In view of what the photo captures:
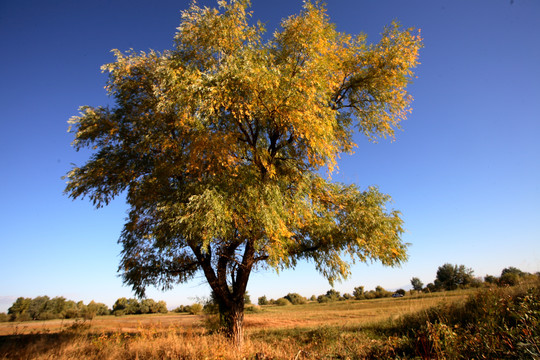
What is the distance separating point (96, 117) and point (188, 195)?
6.32 metres

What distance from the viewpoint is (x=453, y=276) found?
3328 centimetres

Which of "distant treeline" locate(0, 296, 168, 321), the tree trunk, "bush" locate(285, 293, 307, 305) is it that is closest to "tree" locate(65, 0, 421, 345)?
the tree trunk

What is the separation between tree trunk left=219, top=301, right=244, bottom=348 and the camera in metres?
9.42

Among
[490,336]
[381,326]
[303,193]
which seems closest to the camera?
[490,336]

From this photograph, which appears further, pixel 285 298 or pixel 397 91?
pixel 285 298

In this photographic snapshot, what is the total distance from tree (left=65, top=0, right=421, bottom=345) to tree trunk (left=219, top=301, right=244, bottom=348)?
1.9 inches

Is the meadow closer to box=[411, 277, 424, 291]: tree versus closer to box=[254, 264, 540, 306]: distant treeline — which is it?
box=[254, 264, 540, 306]: distant treeline

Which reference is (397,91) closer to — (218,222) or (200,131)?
(200,131)

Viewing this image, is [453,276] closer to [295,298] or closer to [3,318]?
[295,298]

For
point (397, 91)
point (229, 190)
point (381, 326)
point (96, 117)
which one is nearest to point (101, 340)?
point (229, 190)

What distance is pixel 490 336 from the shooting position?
288 cm

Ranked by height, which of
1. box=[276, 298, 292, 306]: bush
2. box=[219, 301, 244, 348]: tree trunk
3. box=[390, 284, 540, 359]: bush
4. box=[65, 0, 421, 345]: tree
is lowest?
box=[276, 298, 292, 306]: bush

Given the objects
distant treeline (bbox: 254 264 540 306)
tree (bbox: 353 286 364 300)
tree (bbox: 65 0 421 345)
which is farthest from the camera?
tree (bbox: 353 286 364 300)

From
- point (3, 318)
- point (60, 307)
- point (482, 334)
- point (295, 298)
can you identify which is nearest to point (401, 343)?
point (482, 334)
